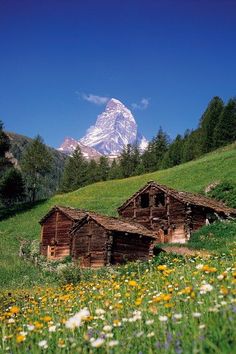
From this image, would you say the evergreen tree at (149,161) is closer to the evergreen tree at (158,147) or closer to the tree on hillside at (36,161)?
the evergreen tree at (158,147)

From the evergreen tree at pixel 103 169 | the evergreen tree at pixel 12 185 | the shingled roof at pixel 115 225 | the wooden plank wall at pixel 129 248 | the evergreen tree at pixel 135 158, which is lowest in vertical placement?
the wooden plank wall at pixel 129 248

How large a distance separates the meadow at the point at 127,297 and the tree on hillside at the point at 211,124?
69.9 ft

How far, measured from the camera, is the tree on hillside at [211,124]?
10094 cm

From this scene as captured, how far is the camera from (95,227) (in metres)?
34.7

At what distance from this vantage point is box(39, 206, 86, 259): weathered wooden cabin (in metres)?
41.4

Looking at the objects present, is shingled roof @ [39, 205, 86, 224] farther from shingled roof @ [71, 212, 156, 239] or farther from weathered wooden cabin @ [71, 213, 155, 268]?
shingled roof @ [71, 212, 156, 239]

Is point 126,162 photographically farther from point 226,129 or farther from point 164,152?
point 226,129

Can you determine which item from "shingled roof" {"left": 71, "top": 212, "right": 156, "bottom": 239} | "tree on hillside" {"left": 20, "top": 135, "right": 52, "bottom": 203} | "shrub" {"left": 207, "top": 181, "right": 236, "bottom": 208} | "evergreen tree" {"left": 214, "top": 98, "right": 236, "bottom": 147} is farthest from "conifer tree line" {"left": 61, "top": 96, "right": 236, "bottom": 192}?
"shingled roof" {"left": 71, "top": 212, "right": 156, "bottom": 239}

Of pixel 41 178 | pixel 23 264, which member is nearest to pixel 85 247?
pixel 23 264

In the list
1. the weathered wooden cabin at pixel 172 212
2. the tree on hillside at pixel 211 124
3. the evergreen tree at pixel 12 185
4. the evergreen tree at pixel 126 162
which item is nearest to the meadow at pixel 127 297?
the weathered wooden cabin at pixel 172 212

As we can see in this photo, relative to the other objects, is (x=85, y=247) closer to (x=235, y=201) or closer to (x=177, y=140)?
(x=235, y=201)

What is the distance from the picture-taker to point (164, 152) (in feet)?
383

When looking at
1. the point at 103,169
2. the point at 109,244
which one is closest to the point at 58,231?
the point at 109,244

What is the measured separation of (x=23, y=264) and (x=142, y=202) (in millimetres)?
15457
